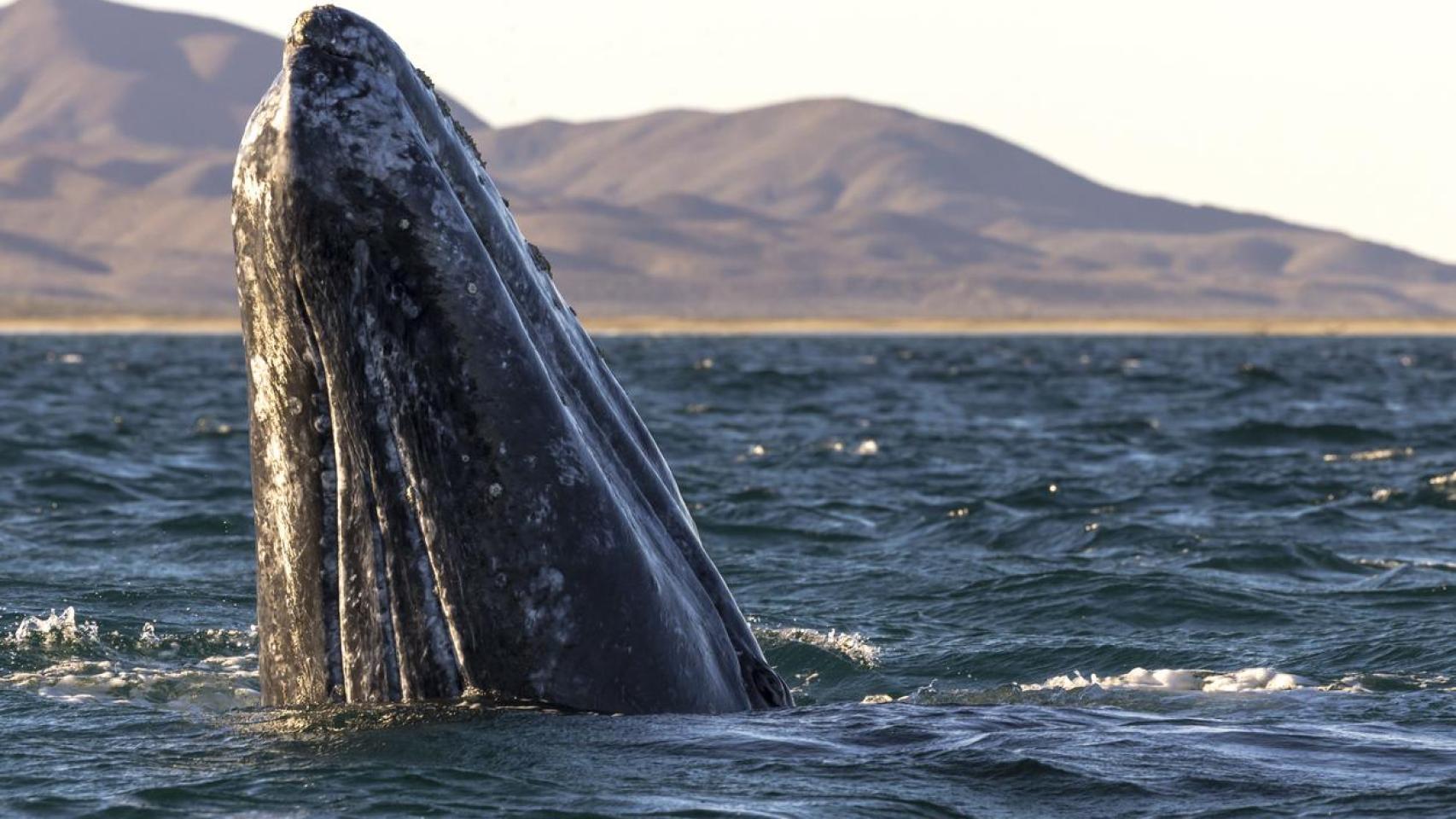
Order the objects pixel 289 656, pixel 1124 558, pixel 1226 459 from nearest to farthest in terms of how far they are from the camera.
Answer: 1. pixel 289 656
2. pixel 1124 558
3. pixel 1226 459

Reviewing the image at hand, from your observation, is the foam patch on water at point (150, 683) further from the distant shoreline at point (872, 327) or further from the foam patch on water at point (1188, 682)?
the distant shoreline at point (872, 327)

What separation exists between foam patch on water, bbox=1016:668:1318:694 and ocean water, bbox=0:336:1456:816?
4 cm

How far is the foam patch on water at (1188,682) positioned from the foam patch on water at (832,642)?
0.81 m

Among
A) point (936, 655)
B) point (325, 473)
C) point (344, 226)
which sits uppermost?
point (344, 226)

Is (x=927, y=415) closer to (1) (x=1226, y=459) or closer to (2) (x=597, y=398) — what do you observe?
(1) (x=1226, y=459)

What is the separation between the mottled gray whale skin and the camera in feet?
17.6

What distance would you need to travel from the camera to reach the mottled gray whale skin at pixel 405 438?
5.37 metres

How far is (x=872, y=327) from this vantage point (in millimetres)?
153375

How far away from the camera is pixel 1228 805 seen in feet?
17.6

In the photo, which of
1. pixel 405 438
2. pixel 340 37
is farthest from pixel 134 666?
pixel 340 37

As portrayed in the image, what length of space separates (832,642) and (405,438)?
406 centimetres

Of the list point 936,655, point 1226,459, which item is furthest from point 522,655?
point 1226,459

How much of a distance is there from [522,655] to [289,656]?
688mm

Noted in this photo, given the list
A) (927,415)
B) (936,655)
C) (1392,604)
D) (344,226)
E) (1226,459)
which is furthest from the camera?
(927,415)
